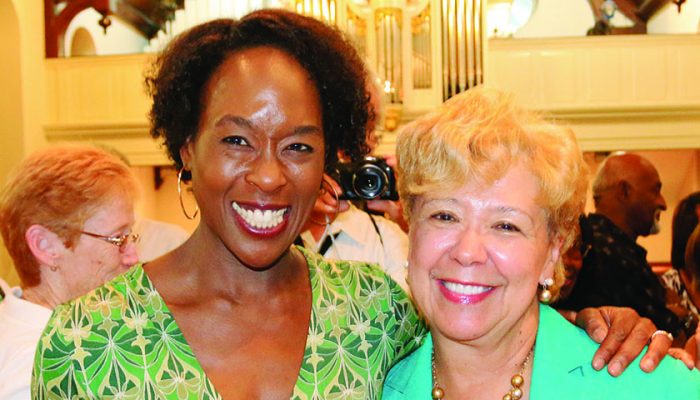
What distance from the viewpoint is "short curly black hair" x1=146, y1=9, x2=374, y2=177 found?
6.39ft

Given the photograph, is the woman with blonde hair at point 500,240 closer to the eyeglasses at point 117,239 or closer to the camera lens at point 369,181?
the camera lens at point 369,181

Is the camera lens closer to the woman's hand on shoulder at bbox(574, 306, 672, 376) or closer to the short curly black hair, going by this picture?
the short curly black hair

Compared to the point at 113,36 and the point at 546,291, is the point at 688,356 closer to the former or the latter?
the point at 546,291

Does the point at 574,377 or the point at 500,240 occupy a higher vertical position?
the point at 500,240

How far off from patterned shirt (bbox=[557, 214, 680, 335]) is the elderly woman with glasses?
80.3 inches

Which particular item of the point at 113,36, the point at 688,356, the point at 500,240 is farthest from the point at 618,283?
the point at 113,36

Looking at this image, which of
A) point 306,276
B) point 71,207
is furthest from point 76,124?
point 306,276

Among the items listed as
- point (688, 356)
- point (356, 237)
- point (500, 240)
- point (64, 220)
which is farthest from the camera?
point (356, 237)

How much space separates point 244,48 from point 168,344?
634 mm

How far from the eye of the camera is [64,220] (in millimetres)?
2768

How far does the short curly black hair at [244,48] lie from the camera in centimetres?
195

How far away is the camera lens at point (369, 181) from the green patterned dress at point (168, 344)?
0.48 meters

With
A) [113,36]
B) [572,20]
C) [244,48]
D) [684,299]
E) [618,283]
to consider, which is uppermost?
[572,20]

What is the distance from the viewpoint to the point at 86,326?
1.83 metres
